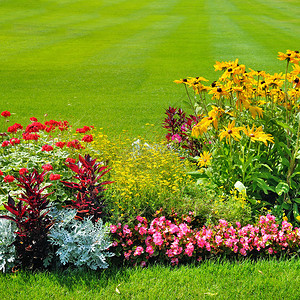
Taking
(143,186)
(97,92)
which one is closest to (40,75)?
(97,92)

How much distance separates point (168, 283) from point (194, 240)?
489 mm

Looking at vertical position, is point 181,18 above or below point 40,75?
above

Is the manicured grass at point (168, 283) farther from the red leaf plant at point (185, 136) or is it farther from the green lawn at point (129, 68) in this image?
the red leaf plant at point (185, 136)

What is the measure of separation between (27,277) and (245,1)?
4771 cm

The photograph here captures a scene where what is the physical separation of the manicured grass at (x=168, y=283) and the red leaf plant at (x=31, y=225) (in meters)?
0.15

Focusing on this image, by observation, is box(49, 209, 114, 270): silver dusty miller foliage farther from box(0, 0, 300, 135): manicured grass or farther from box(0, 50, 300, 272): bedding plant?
box(0, 0, 300, 135): manicured grass

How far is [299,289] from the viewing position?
3166 mm

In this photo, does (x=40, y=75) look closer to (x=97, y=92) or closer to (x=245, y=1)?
(x=97, y=92)

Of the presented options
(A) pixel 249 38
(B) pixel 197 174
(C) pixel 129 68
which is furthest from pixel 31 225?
(A) pixel 249 38

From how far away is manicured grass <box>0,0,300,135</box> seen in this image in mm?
9859

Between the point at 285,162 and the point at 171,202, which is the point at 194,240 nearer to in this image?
the point at 171,202

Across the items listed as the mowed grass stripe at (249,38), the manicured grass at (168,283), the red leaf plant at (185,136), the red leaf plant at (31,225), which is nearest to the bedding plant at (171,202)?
the red leaf plant at (31,225)

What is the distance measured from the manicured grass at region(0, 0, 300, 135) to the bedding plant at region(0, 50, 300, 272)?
3.63 meters

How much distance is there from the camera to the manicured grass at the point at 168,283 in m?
3.11
